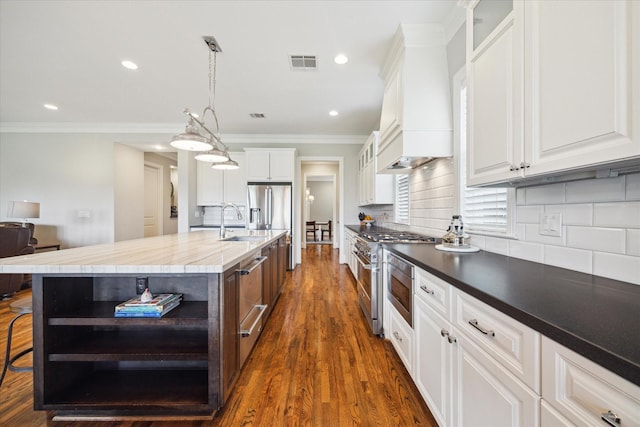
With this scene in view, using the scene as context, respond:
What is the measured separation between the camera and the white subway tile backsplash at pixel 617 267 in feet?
3.05

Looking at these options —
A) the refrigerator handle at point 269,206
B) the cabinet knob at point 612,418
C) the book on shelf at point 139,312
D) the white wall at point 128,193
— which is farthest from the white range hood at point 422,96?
the white wall at point 128,193

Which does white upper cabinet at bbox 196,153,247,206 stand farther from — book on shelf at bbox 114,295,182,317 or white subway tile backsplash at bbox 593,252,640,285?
white subway tile backsplash at bbox 593,252,640,285

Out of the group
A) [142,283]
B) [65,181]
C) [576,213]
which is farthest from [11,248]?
[576,213]

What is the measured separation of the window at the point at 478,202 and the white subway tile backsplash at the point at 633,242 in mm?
582

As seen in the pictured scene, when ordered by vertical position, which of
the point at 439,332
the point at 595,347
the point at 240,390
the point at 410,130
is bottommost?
the point at 240,390

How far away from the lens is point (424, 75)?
219 cm

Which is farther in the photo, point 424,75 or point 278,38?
point 278,38

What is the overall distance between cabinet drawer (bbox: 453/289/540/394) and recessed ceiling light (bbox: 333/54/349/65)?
2648mm

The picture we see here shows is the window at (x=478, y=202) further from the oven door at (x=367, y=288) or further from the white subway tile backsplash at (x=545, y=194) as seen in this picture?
the oven door at (x=367, y=288)

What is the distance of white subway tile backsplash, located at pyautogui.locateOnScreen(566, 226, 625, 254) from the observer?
3.20 ft

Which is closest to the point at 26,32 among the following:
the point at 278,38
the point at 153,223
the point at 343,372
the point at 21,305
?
the point at 278,38

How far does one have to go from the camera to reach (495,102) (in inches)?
48.9

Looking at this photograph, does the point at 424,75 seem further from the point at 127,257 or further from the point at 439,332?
the point at 127,257

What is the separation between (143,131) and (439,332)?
6.18 m
